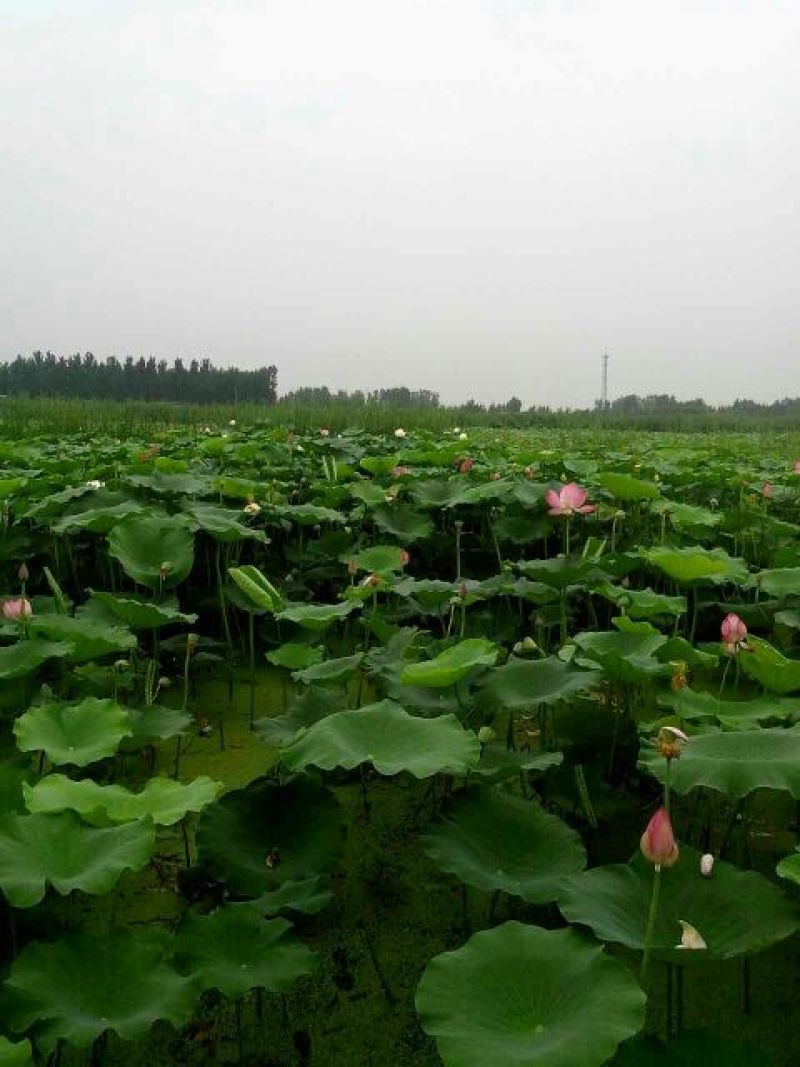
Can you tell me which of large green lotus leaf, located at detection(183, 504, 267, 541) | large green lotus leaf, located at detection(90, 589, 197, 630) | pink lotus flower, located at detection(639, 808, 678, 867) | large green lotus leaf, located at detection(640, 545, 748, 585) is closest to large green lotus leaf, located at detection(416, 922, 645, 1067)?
pink lotus flower, located at detection(639, 808, 678, 867)

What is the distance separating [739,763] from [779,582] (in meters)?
1.24

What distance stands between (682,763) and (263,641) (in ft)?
5.37

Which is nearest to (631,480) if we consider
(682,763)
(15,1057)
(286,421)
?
(682,763)

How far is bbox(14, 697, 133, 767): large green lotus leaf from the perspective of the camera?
4.43 feet

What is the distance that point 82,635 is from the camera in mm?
1708

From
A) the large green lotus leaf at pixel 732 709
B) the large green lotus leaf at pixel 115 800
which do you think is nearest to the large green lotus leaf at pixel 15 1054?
the large green lotus leaf at pixel 115 800

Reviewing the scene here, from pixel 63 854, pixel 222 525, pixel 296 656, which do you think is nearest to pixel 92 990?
pixel 63 854

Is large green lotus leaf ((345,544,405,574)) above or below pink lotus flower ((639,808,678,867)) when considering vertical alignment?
above

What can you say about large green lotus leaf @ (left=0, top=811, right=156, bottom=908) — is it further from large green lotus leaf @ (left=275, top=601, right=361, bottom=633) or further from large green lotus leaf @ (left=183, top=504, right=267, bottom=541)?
large green lotus leaf @ (left=183, top=504, right=267, bottom=541)

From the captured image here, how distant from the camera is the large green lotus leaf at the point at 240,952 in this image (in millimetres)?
1015

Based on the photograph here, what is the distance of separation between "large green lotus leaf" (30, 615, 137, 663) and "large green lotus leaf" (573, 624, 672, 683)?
875 mm

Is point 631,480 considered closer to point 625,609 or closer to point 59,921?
point 625,609

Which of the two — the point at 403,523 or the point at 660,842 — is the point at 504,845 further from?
A: the point at 403,523

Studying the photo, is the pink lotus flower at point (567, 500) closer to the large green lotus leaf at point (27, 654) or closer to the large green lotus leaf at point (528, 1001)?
the large green lotus leaf at point (27, 654)
